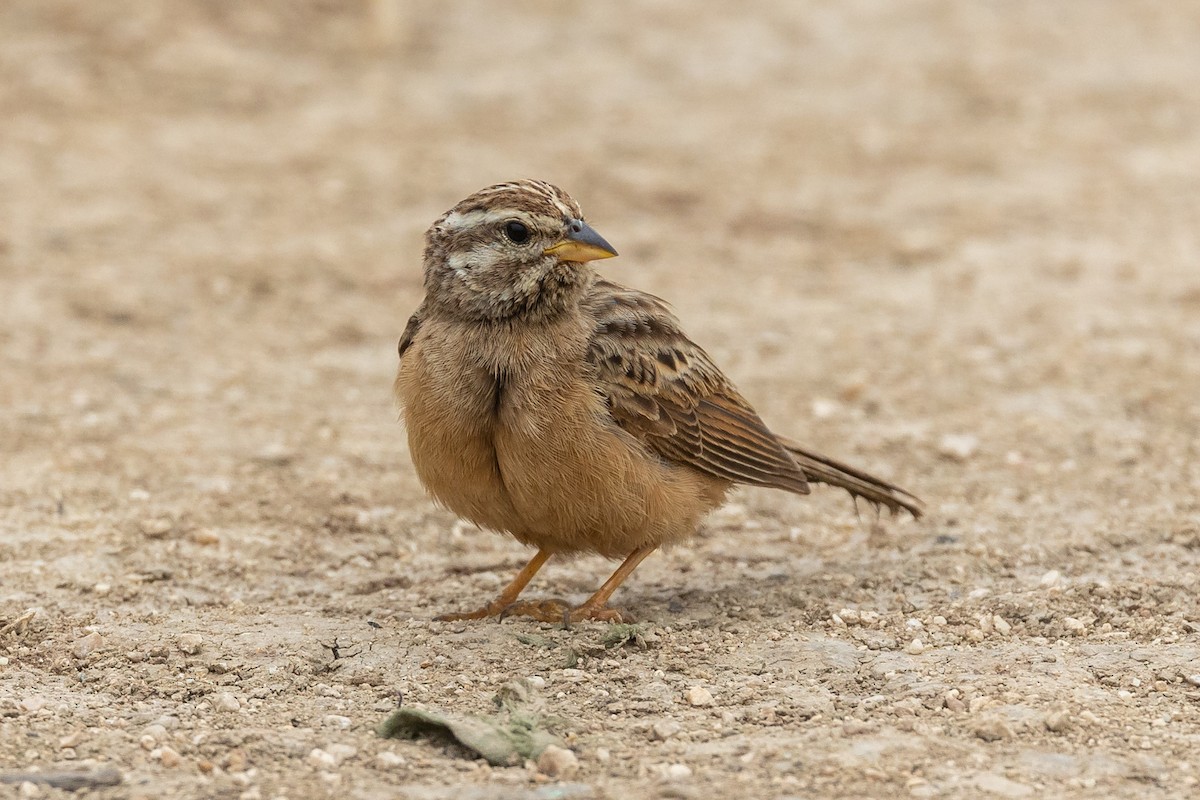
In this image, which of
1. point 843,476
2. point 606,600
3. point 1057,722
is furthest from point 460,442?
point 1057,722

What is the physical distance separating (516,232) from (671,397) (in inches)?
36.9

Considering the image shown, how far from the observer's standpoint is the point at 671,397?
634cm

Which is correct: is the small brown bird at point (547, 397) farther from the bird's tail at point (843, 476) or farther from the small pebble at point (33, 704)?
the small pebble at point (33, 704)

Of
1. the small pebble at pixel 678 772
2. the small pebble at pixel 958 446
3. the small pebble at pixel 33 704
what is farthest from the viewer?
the small pebble at pixel 958 446

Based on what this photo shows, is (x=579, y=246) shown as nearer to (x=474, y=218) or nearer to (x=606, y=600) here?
(x=474, y=218)

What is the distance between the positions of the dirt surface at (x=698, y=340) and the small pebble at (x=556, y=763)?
2cm

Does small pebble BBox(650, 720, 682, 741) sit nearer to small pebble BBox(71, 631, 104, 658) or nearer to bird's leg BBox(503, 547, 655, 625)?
bird's leg BBox(503, 547, 655, 625)

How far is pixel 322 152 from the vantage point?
1275 centimetres

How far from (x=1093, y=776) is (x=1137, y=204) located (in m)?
8.22

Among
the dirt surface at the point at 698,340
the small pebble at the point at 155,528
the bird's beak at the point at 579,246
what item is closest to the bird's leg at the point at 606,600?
the dirt surface at the point at 698,340

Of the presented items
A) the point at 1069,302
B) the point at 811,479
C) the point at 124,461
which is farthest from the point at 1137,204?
the point at 124,461

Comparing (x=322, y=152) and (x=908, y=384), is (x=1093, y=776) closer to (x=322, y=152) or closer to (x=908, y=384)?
(x=908, y=384)

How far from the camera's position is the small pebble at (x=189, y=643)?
18.6ft

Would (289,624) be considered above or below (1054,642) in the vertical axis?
below
